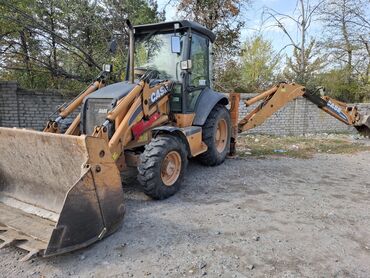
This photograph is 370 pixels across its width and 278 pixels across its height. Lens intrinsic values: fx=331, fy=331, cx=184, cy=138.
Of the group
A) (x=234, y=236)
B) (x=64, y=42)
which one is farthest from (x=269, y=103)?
(x=64, y=42)

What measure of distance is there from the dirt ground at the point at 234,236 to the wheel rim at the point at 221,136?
3.14 ft

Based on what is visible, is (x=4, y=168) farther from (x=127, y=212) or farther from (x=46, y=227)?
(x=127, y=212)

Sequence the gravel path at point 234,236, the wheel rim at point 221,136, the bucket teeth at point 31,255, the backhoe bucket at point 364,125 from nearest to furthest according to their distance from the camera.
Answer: the bucket teeth at point 31,255 < the gravel path at point 234,236 < the wheel rim at point 221,136 < the backhoe bucket at point 364,125

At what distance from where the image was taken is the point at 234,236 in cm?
332

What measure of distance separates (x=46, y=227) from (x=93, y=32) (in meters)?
10.3

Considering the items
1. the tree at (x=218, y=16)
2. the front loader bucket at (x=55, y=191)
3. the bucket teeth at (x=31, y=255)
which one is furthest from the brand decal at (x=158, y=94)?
the tree at (x=218, y=16)

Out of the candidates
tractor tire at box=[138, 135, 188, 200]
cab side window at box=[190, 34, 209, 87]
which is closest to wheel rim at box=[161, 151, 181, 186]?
tractor tire at box=[138, 135, 188, 200]

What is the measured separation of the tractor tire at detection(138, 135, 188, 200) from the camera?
4008 mm

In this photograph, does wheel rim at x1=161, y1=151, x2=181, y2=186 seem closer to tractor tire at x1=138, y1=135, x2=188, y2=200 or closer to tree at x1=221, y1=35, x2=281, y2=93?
tractor tire at x1=138, y1=135, x2=188, y2=200

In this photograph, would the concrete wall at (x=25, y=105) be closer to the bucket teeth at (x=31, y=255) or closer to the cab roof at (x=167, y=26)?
the cab roof at (x=167, y=26)

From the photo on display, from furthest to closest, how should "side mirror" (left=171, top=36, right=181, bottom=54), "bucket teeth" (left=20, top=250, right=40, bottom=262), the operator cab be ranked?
the operator cab, "side mirror" (left=171, top=36, right=181, bottom=54), "bucket teeth" (left=20, top=250, right=40, bottom=262)

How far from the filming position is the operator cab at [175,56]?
16.7 feet

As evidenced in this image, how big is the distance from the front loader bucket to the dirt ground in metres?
0.18

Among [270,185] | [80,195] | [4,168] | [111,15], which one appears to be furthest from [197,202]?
[111,15]
